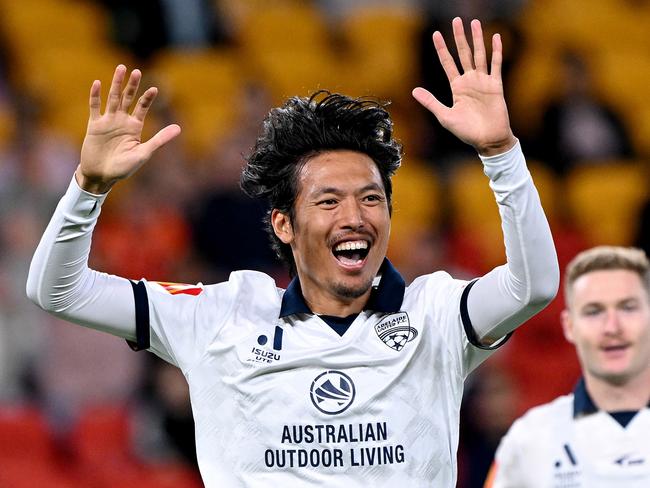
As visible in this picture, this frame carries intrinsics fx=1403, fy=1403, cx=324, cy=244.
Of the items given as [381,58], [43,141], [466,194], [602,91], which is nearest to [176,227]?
[43,141]

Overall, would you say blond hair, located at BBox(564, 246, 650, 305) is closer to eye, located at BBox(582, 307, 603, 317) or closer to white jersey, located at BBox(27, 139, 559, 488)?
eye, located at BBox(582, 307, 603, 317)

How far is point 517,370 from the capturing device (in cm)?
783

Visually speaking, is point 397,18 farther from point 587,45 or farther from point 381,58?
point 587,45

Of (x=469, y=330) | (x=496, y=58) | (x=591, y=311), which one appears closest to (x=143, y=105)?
(x=496, y=58)

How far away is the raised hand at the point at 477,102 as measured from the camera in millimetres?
3596

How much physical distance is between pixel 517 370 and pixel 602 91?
286cm

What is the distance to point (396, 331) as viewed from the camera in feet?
13.0

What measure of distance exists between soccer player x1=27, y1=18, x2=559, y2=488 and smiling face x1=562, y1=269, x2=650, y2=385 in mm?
1211

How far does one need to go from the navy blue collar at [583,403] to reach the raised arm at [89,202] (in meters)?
1.97

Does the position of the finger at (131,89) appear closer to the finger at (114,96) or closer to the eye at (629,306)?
the finger at (114,96)

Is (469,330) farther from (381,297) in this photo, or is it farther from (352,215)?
(352,215)

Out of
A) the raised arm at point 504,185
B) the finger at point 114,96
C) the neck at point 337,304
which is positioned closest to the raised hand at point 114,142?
the finger at point 114,96

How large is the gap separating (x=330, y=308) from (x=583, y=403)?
1.45 meters

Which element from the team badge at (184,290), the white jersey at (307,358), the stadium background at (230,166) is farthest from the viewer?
the stadium background at (230,166)
